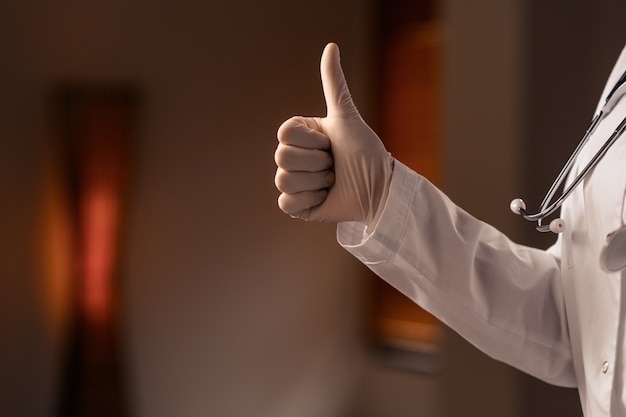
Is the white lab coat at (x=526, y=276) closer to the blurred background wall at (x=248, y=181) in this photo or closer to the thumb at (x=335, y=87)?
the thumb at (x=335, y=87)

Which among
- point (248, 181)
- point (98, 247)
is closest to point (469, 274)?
point (98, 247)

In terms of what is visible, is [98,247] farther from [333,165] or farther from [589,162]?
[589,162]

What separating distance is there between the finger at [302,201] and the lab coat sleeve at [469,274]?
0.23 feet

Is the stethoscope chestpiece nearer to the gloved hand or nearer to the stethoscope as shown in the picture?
the stethoscope

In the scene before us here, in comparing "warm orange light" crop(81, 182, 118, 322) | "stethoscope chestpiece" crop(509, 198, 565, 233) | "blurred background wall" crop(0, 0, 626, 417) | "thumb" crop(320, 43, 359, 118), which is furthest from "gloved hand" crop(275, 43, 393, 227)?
"warm orange light" crop(81, 182, 118, 322)

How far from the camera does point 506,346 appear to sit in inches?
36.5

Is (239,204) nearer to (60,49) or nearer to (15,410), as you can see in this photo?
(60,49)

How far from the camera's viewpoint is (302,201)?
854 mm

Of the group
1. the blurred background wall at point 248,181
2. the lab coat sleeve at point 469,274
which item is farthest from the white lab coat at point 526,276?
the blurred background wall at point 248,181

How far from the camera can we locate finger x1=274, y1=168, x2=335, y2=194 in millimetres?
838

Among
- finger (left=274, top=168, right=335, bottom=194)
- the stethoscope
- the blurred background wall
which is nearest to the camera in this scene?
the stethoscope

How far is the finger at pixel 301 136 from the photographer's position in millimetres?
834

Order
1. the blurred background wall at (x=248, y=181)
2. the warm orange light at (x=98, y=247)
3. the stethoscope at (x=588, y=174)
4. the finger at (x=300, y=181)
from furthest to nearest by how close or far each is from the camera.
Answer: the warm orange light at (x=98, y=247) < the blurred background wall at (x=248, y=181) < the finger at (x=300, y=181) < the stethoscope at (x=588, y=174)

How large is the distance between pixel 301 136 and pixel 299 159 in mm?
26
